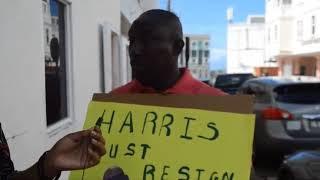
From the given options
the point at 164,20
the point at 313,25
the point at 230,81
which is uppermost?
the point at 313,25

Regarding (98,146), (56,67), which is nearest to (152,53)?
(98,146)

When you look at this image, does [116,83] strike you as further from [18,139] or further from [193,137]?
[193,137]

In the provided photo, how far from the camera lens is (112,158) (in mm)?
2213

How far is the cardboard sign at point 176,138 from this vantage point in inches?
85.0

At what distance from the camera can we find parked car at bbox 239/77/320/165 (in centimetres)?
915

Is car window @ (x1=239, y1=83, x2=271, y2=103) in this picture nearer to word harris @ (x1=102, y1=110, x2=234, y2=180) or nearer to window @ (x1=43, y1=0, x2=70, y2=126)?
window @ (x1=43, y1=0, x2=70, y2=126)

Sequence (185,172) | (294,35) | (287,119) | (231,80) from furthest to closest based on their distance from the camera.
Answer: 1. (294,35)
2. (231,80)
3. (287,119)
4. (185,172)

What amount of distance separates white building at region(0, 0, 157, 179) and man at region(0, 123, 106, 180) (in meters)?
2.09

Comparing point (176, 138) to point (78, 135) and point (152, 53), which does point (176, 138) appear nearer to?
point (152, 53)

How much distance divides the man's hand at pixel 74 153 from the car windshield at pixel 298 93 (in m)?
7.92

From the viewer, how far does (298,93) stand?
959 cm

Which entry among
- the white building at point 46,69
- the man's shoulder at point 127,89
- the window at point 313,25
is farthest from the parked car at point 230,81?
the man's shoulder at point 127,89

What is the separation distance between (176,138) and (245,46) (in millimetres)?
65573

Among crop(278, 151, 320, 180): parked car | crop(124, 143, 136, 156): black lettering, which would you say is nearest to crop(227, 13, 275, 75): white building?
crop(278, 151, 320, 180): parked car
